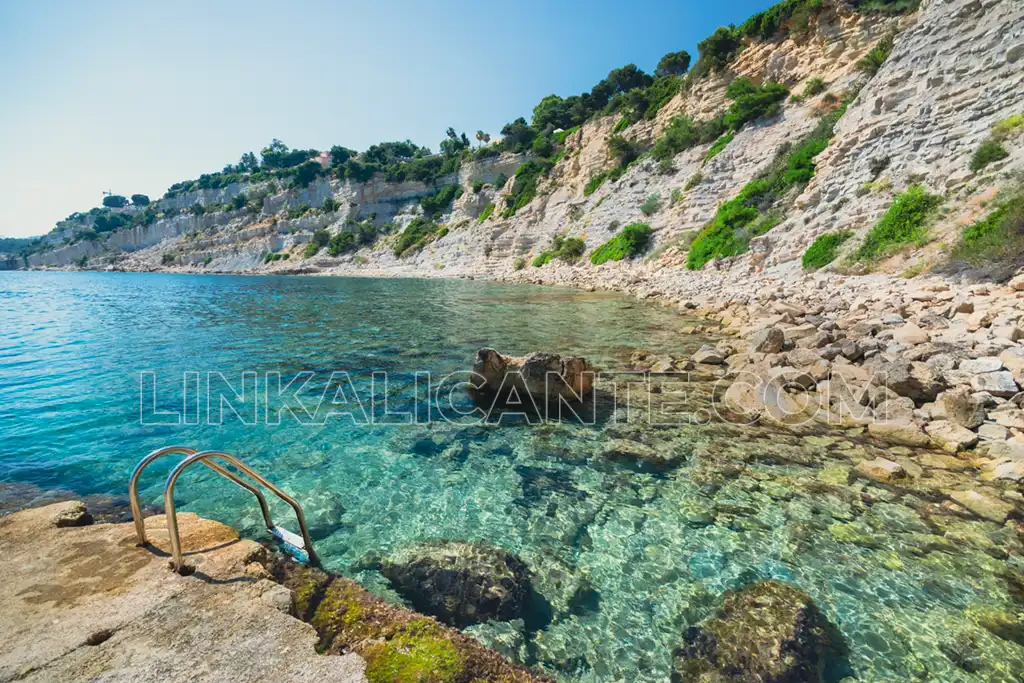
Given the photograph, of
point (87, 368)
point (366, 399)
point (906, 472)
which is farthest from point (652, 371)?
point (87, 368)

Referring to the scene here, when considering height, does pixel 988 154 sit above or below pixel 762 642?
above

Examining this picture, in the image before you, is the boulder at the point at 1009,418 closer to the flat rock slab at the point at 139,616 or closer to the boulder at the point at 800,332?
the boulder at the point at 800,332

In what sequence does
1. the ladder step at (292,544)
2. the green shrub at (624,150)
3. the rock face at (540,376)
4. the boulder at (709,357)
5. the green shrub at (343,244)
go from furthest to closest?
the green shrub at (343,244), the green shrub at (624,150), the boulder at (709,357), the rock face at (540,376), the ladder step at (292,544)

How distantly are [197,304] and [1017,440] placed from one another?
104 ft

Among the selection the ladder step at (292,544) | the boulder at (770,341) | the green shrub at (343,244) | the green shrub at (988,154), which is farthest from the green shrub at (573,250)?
the green shrub at (343,244)

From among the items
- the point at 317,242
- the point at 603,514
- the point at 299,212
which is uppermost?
the point at 299,212

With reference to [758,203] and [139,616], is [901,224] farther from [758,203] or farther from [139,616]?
[139,616]

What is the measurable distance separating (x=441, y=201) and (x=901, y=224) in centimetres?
6522

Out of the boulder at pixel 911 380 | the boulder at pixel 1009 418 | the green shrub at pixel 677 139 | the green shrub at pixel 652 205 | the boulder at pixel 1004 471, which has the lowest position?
the boulder at pixel 1004 471

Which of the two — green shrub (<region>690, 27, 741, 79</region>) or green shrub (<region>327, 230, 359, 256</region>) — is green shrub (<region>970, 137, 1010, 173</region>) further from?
green shrub (<region>327, 230, 359, 256</region>)

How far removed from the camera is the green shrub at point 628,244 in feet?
105

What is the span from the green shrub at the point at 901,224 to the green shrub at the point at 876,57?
14.2 meters

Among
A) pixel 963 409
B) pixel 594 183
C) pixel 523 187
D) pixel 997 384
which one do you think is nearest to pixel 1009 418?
pixel 963 409

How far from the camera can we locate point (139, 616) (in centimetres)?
253
